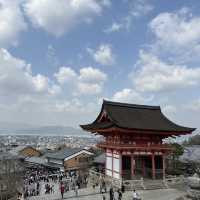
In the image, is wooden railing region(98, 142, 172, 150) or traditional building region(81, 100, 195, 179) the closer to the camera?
wooden railing region(98, 142, 172, 150)

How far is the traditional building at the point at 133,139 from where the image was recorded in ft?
128

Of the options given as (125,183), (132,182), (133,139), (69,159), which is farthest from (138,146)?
(69,159)

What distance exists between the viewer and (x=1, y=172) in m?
54.4

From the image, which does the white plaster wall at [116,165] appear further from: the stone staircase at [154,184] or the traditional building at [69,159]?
the traditional building at [69,159]

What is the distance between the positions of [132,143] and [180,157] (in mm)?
22839

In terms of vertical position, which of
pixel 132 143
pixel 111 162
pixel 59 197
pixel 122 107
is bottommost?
pixel 59 197

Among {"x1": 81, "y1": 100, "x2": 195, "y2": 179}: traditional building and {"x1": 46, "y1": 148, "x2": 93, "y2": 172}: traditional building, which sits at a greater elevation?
{"x1": 81, "y1": 100, "x2": 195, "y2": 179}: traditional building

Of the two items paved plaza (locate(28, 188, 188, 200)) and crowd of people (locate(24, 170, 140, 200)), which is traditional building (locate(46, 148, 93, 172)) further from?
paved plaza (locate(28, 188, 188, 200))

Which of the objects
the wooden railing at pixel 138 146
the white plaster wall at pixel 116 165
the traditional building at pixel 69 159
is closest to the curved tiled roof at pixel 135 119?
the wooden railing at pixel 138 146

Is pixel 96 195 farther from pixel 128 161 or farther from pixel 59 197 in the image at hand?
pixel 128 161

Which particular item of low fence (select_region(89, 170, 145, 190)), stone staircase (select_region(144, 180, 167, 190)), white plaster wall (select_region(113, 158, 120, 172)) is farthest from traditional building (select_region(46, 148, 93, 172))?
stone staircase (select_region(144, 180, 167, 190))

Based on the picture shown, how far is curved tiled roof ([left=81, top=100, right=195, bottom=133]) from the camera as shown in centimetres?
3966

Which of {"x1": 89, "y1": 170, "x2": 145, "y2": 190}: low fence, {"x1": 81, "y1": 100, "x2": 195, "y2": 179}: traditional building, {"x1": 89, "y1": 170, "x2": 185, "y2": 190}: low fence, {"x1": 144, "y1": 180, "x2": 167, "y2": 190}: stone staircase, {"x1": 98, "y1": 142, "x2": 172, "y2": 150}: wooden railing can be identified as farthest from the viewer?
{"x1": 81, "y1": 100, "x2": 195, "y2": 179}: traditional building

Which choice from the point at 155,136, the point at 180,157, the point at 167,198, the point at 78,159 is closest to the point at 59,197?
the point at 167,198
